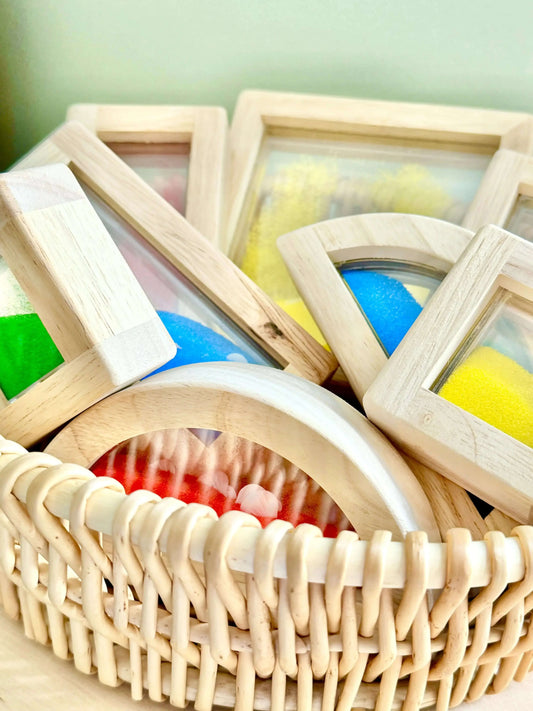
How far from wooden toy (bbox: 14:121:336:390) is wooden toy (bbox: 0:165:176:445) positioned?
0.29 feet

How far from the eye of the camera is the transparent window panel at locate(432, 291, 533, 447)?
37cm

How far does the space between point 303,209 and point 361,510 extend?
1.05 ft

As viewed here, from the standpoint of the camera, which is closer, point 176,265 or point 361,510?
point 361,510

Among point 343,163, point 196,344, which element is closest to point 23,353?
point 196,344

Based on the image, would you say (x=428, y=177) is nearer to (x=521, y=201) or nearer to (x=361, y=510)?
(x=521, y=201)

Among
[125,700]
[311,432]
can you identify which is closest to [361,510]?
[311,432]

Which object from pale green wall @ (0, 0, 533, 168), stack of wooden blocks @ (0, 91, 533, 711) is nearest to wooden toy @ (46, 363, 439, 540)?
stack of wooden blocks @ (0, 91, 533, 711)

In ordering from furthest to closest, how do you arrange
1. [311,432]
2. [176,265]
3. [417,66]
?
1. [417,66]
2. [176,265]
3. [311,432]

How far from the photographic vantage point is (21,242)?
363 mm

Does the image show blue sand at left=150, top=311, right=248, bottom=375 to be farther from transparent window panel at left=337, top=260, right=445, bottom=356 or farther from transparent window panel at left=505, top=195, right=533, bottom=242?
transparent window panel at left=505, top=195, right=533, bottom=242

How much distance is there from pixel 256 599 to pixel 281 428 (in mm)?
92

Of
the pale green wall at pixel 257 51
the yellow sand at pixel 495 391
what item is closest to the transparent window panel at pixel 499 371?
the yellow sand at pixel 495 391

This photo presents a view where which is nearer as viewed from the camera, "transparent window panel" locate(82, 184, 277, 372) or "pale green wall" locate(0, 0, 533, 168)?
"transparent window panel" locate(82, 184, 277, 372)

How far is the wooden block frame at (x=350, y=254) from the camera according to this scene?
0.42 m
